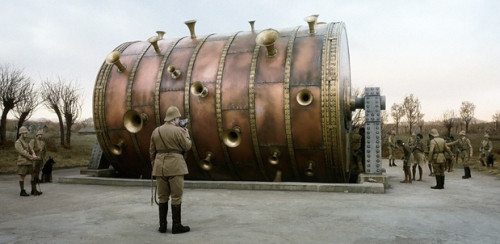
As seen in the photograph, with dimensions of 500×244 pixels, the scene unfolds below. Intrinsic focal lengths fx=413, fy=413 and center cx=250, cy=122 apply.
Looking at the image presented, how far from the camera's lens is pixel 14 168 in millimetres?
20969

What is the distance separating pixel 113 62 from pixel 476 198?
10.4 meters

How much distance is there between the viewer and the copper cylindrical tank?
10.7 metres

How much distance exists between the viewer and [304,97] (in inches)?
422

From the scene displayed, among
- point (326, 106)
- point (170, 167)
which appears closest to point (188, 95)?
point (326, 106)

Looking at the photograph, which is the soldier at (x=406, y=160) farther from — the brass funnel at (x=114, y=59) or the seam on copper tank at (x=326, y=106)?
the brass funnel at (x=114, y=59)

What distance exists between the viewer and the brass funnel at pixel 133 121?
1216cm

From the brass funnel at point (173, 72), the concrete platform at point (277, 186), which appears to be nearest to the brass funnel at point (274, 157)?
the concrete platform at point (277, 186)

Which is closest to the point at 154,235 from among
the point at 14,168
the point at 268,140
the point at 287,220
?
the point at 287,220

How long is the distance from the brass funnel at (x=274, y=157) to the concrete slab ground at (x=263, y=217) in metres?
1.16

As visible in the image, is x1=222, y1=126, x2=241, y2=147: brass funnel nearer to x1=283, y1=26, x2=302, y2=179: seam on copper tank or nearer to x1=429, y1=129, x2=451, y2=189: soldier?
x1=283, y1=26, x2=302, y2=179: seam on copper tank

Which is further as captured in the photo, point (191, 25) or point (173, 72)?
point (191, 25)

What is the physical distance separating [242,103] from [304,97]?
5.45 feet

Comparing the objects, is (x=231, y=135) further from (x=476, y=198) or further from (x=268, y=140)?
(x=476, y=198)

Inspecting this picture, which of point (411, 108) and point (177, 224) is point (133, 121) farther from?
point (411, 108)
